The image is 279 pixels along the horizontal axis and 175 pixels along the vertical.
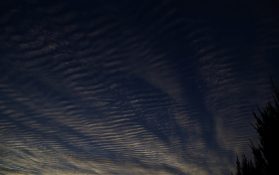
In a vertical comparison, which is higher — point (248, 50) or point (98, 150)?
point (248, 50)

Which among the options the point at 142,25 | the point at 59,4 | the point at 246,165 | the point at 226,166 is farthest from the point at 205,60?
the point at 226,166

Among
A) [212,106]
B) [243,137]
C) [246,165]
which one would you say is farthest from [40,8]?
[243,137]

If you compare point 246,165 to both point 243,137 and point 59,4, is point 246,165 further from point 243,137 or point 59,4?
point 243,137

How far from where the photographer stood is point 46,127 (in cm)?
1195

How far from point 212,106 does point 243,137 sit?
4.46 m

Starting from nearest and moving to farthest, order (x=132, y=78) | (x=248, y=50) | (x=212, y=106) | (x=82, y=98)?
(x=248, y=50) → (x=132, y=78) → (x=82, y=98) → (x=212, y=106)

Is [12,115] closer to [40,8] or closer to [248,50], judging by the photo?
[40,8]

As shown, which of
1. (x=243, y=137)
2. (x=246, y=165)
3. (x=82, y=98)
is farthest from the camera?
(x=243, y=137)

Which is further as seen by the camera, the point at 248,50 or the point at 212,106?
the point at 212,106

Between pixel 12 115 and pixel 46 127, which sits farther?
pixel 46 127

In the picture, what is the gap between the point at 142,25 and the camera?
22.9 feet

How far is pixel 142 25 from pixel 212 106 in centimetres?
580

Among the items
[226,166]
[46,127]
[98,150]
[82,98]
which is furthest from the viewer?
[226,166]

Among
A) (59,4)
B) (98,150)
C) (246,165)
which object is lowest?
(246,165)
